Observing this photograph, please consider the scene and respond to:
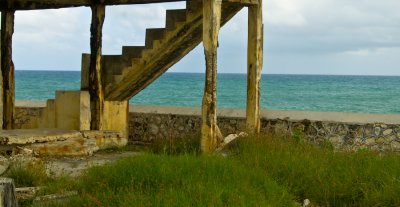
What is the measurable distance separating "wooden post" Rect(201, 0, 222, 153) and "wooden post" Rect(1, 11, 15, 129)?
5.69 m

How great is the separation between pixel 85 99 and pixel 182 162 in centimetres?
633

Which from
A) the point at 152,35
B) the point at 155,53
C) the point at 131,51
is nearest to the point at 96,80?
the point at 131,51

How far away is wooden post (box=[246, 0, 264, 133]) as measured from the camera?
14.1 metres

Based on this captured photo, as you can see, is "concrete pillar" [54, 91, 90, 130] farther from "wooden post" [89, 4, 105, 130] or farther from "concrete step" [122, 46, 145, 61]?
"concrete step" [122, 46, 145, 61]

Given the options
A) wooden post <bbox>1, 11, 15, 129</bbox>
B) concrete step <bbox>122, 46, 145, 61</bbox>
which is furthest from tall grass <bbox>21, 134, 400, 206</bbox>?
wooden post <bbox>1, 11, 15, 129</bbox>

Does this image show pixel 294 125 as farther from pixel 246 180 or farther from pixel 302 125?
pixel 246 180

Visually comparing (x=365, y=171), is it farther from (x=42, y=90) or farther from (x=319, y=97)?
(x=42, y=90)

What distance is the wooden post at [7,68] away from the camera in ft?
51.9

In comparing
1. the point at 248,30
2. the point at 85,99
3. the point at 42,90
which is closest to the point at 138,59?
the point at 85,99

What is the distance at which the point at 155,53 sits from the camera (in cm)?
1488

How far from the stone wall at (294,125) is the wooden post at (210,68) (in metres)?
1.93

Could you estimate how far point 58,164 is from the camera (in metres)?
12.2

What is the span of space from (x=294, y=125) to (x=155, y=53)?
3.32m

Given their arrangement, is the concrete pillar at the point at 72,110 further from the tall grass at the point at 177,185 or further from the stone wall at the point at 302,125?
the tall grass at the point at 177,185
